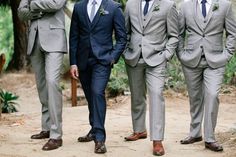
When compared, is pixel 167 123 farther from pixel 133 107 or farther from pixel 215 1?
pixel 215 1

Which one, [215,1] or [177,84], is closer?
[215,1]

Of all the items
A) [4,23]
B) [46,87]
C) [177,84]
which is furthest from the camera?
[4,23]

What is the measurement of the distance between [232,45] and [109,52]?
57.8 inches

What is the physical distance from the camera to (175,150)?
22.3 feet

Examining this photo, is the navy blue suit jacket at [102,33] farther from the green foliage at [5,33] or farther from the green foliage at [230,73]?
the green foliage at [5,33]

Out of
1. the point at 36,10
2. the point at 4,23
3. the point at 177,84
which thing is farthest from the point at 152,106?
the point at 4,23

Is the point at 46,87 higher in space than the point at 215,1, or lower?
lower

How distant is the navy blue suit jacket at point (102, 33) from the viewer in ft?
21.5

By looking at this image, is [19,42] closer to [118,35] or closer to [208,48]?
[118,35]

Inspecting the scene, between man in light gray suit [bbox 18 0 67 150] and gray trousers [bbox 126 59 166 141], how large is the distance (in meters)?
0.91

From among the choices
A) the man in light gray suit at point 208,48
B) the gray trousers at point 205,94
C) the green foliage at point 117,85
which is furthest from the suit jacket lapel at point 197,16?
the green foliage at point 117,85

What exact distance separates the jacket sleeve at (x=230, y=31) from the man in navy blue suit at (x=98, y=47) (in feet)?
4.05

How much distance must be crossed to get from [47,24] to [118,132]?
2.03 meters

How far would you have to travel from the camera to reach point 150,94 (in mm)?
6621
